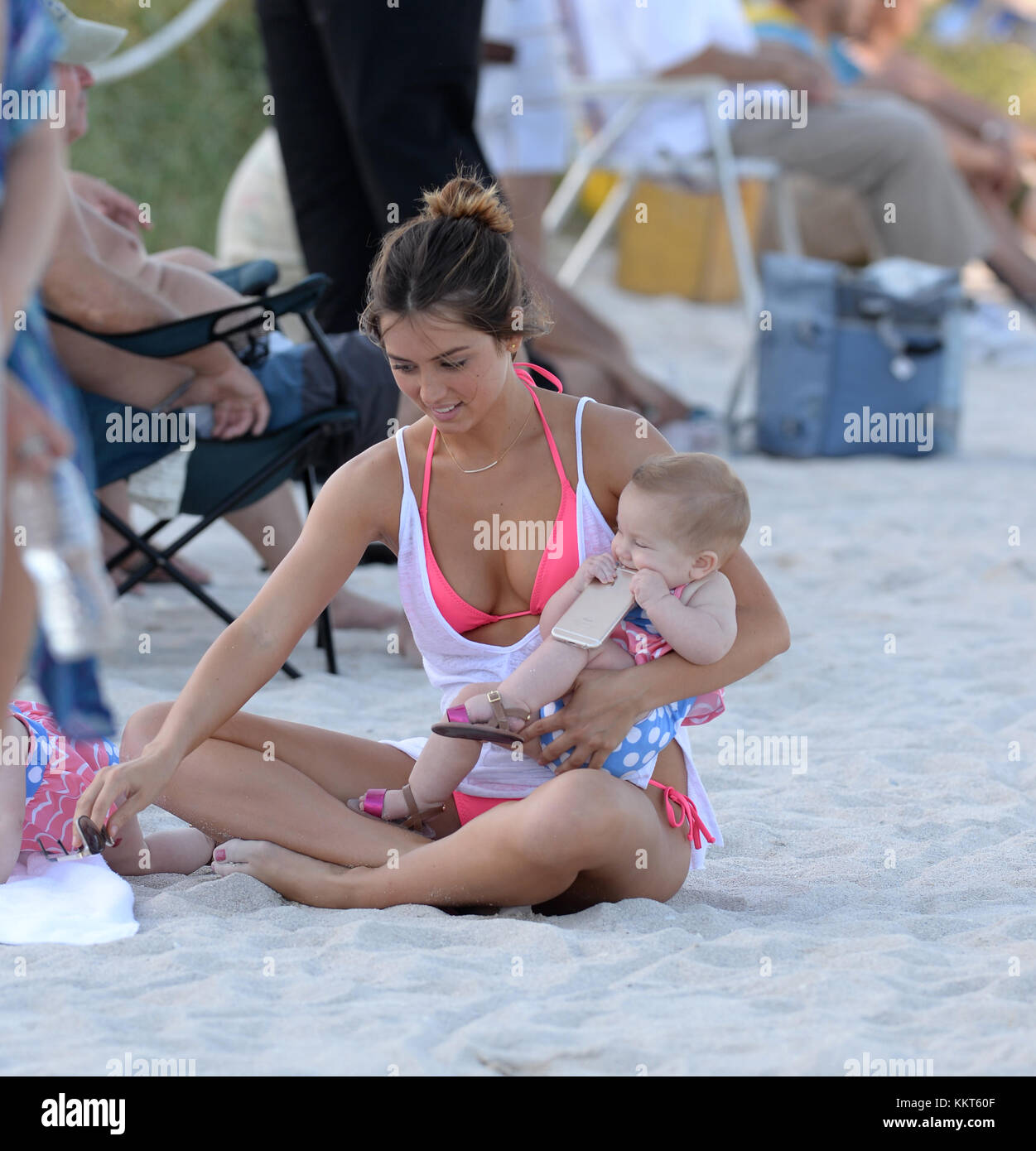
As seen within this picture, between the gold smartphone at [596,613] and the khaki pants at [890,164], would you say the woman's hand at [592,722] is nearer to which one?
the gold smartphone at [596,613]

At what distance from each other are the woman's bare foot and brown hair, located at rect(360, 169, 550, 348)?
0.83 meters

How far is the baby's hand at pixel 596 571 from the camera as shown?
205 centimetres

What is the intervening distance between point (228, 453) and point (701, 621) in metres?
1.62

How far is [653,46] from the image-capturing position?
6457mm

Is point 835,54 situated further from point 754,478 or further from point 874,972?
point 874,972

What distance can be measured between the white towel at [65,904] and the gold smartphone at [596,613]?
29.8 inches

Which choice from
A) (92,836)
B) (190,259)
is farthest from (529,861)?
(190,259)

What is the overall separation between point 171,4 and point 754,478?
567 centimetres

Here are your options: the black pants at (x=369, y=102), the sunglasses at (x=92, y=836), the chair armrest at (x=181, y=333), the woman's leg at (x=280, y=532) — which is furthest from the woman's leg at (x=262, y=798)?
the black pants at (x=369, y=102)

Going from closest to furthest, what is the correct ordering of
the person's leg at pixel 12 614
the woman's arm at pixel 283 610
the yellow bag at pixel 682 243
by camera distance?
the person's leg at pixel 12 614 → the woman's arm at pixel 283 610 → the yellow bag at pixel 682 243

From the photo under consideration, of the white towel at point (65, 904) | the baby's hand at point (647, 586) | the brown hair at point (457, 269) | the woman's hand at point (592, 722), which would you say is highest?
the brown hair at point (457, 269)

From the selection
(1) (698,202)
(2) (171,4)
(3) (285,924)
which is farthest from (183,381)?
(1) (698,202)

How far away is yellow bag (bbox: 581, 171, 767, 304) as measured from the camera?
10.4 meters

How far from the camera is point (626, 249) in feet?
35.4
